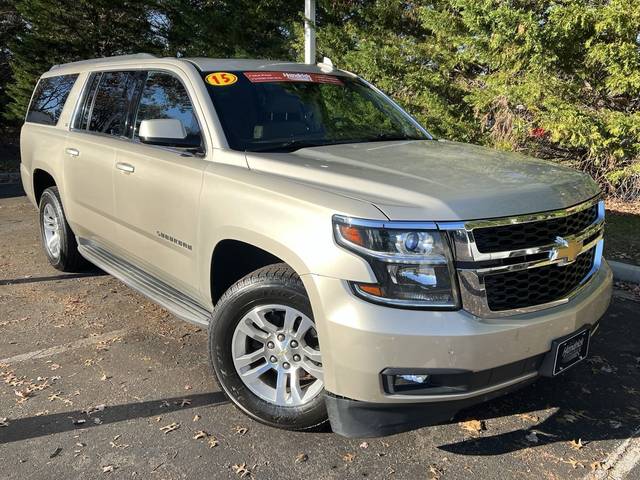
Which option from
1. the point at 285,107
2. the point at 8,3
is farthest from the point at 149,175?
the point at 8,3

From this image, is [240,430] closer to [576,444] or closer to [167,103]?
[576,444]

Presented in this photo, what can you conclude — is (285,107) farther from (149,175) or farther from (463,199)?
(463,199)

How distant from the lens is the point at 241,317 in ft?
9.68

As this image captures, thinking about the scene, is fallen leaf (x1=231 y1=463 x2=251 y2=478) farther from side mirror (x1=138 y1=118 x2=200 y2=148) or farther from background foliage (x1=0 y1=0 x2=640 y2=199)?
background foliage (x1=0 y1=0 x2=640 y2=199)

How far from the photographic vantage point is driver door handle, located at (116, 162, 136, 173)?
391cm

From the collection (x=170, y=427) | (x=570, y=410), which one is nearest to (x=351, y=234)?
(x=170, y=427)

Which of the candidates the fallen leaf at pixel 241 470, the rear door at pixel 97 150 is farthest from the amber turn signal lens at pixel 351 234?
the rear door at pixel 97 150

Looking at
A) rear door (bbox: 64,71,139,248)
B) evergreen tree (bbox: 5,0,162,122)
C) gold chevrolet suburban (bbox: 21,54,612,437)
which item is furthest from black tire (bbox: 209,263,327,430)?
evergreen tree (bbox: 5,0,162,122)

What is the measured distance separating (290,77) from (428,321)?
2302mm

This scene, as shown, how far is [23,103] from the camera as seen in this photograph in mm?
14312

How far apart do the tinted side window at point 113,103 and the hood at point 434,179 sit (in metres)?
1.62

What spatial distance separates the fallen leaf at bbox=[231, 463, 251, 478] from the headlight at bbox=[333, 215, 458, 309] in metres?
1.06

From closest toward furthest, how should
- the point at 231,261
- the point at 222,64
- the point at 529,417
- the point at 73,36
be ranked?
the point at 529,417, the point at 231,261, the point at 222,64, the point at 73,36

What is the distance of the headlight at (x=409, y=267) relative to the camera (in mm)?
2350
